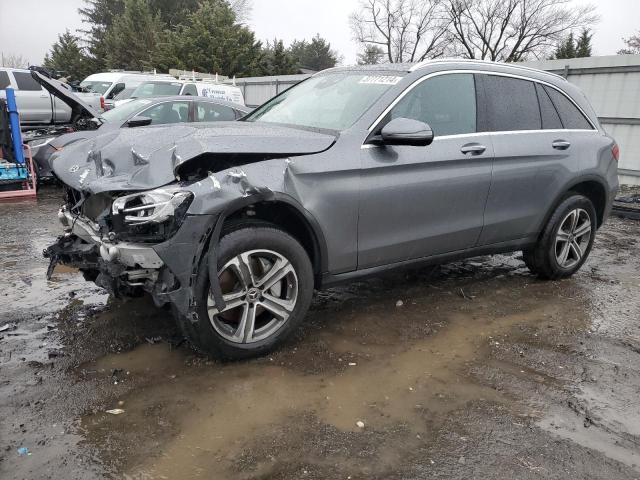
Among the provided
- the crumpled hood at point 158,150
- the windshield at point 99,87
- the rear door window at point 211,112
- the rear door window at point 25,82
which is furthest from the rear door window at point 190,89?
the crumpled hood at point 158,150

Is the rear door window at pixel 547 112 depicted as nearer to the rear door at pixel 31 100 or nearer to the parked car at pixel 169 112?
the parked car at pixel 169 112

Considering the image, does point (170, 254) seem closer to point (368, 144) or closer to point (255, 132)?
point (255, 132)

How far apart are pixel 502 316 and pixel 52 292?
143 inches

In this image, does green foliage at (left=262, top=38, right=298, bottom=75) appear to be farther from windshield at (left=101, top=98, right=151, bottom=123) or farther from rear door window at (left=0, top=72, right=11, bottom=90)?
windshield at (left=101, top=98, right=151, bottom=123)

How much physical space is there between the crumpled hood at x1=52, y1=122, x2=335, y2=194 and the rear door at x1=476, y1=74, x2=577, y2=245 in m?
1.56

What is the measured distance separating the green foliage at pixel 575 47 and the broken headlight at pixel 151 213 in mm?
46910

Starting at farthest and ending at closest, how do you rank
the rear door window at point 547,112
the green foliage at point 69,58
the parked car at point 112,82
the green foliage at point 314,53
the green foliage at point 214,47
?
the green foliage at point 314,53
the green foliage at point 69,58
the green foliage at point 214,47
the parked car at point 112,82
the rear door window at point 547,112

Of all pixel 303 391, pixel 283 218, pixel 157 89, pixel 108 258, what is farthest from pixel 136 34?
pixel 303 391

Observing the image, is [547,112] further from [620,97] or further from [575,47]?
[575,47]

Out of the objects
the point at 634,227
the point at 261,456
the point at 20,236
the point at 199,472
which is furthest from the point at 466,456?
the point at 634,227

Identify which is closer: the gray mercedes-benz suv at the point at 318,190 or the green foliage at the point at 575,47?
the gray mercedes-benz suv at the point at 318,190

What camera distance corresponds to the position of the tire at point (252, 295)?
118 inches

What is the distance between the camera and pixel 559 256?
16.1ft

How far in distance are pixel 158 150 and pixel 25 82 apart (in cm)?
1483
